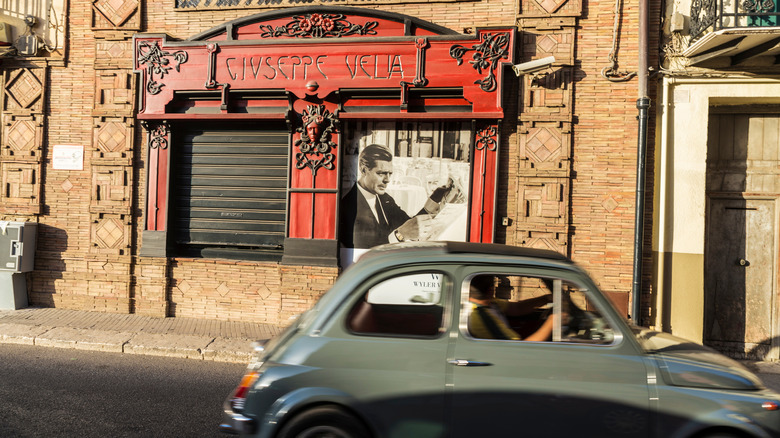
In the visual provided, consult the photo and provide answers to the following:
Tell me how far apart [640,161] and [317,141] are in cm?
509

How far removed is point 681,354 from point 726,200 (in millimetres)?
6304

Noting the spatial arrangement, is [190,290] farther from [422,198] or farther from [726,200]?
[726,200]

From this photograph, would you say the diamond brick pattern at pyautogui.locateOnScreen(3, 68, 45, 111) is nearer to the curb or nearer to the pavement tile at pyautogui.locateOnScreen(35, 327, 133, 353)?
the curb

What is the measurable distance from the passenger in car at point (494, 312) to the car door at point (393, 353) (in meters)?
0.17

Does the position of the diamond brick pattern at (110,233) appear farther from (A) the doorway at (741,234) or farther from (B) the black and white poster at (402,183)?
(A) the doorway at (741,234)

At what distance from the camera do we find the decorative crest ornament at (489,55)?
852 cm

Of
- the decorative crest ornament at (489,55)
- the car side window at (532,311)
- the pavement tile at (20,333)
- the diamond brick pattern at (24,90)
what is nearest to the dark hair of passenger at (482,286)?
Answer: the car side window at (532,311)

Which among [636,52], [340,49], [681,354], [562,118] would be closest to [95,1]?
[340,49]

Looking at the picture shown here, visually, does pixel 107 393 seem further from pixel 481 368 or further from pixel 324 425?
pixel 481 368

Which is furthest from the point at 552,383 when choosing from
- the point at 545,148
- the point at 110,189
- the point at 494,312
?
the point at 110,189

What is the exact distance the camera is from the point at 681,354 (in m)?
3.44

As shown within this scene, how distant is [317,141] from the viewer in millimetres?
9062

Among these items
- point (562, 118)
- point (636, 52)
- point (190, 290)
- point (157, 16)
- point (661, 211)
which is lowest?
point (190, 290)

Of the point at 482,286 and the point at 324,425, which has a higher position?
the point at 482,286
